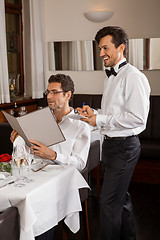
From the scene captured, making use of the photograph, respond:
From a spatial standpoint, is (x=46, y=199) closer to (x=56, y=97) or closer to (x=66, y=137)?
(x=66, y=137)

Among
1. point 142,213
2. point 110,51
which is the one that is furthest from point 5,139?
point 110,51

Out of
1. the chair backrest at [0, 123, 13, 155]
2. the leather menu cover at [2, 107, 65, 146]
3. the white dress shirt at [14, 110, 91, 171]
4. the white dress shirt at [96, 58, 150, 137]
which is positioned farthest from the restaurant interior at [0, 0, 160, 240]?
the leather menu cover at [2, 107, 65, 146]

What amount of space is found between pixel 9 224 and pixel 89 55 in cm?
404

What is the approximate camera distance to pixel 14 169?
7.89 feet

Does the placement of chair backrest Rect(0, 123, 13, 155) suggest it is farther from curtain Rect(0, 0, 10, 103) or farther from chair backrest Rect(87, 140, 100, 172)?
curtain Rect(0, 0, 10, 103)

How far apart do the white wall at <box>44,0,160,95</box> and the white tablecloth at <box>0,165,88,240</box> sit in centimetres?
321

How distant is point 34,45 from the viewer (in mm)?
5707

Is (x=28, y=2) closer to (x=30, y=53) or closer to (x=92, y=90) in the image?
(x=30, y=53)

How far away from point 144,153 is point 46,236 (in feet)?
7.89

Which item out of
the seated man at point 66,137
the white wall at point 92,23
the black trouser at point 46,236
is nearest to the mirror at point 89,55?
the white wall at point 92,23

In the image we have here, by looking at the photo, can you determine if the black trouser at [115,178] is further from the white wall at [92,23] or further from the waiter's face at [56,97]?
the white wall at [92,23]

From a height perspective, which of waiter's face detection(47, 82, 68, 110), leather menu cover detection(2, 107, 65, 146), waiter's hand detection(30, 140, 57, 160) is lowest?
waiter's hand detection(30, 140, 57, 160)

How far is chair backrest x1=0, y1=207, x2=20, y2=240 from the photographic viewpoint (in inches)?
71.4

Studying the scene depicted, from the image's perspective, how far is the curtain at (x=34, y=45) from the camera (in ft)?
18.6
